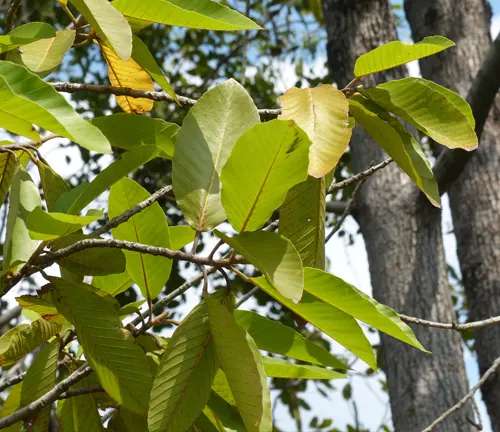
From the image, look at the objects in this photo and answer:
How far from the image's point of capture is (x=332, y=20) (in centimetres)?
277

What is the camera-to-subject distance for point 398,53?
2.40 ft

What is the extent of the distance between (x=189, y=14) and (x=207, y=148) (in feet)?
0.45

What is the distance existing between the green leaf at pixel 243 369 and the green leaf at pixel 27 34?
1.03 ft

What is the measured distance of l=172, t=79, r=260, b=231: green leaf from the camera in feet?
2.06

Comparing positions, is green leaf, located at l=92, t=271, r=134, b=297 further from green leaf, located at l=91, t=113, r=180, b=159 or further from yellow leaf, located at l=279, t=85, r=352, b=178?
yellow leaf, located at l=279, t=85, r=352, b=178

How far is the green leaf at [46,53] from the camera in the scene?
70cm

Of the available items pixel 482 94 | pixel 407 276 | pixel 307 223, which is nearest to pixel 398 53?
pixel 307 223

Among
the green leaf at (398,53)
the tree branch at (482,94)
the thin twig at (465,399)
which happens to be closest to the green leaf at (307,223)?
the green leaf at (398,53)

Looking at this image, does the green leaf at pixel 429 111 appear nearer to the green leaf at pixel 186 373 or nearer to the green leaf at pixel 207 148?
the green leaf at pixel 207 148

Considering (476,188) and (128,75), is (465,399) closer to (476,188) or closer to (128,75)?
(128,75)

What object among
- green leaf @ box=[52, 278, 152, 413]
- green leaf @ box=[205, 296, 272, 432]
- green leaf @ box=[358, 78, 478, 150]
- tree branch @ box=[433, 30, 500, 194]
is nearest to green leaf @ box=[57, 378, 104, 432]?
green leaf @ box=[52, 278, 152, 413]

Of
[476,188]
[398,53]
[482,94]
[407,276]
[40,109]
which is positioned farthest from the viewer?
[476,188]

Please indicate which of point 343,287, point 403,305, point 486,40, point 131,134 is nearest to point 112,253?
point 131,134

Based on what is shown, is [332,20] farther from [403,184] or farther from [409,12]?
[403,184]
